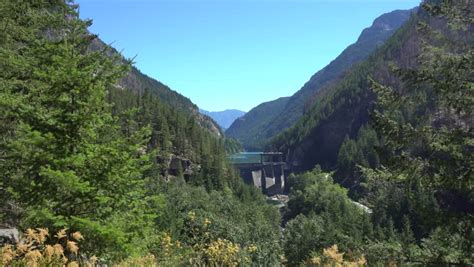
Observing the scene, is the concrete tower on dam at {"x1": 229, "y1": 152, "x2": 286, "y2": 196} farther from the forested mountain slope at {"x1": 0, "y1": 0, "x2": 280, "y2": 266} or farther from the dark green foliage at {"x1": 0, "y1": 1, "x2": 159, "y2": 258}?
the dark green foliage at {"x1": 0, "y1": 1, "x2": 159, "y2": 258}

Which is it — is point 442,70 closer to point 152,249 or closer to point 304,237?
point 152,249

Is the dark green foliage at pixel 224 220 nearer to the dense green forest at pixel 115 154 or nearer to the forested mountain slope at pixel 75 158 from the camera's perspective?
the dense green forest at pixel 115 154

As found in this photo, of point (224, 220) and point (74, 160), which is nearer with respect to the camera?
point (74, 160)

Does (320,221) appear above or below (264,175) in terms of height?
above

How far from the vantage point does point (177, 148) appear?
107125 mm

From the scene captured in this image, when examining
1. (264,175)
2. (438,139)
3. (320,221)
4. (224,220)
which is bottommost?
(264,175)

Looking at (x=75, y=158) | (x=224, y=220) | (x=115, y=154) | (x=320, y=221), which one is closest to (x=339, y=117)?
(x=320, y=221)

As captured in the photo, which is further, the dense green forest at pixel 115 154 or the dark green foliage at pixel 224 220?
the dark green foliage at pixel 224 220

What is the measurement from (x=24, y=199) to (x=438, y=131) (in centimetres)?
985

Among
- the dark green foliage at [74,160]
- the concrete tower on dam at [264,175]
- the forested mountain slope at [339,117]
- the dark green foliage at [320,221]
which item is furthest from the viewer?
the forested mountain slope at [339,117]

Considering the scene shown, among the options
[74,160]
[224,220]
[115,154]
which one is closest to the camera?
[74,160]

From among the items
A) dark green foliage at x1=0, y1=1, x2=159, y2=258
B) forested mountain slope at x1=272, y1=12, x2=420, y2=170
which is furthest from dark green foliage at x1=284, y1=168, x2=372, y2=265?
forested mountain slope at x1=272, y1=12, x2=420, y2=170

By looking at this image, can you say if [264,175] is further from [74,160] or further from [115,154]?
[74,160]

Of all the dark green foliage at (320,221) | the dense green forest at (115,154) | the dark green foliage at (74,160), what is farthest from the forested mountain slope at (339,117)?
the dark green foliage at (74,160)
